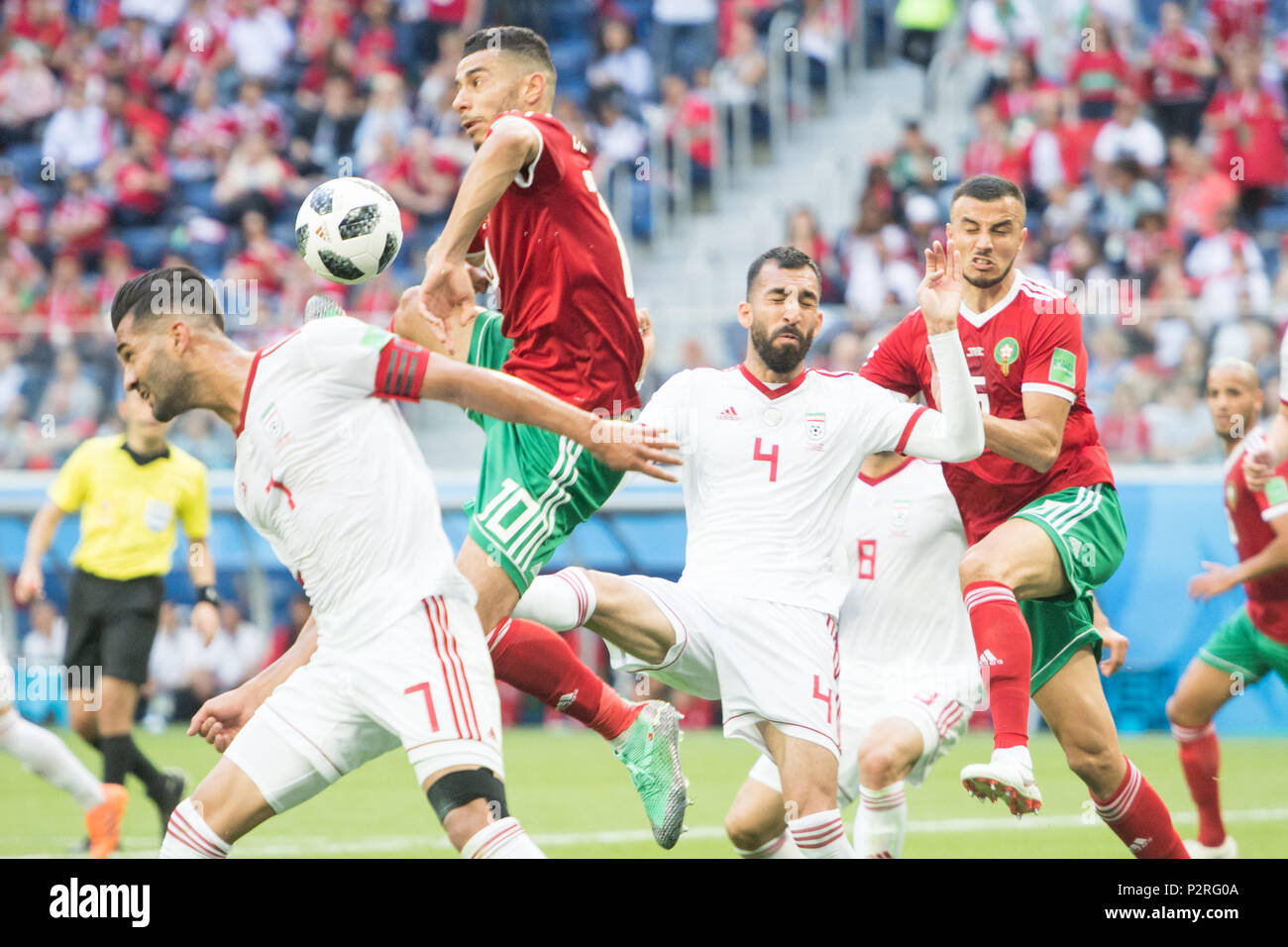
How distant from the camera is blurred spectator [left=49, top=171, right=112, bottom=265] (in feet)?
63.2

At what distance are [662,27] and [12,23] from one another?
27.8 ft

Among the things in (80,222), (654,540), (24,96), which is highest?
(24,96)

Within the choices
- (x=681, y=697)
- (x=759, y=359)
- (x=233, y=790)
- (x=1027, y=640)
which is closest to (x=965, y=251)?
(x=759, y=359)

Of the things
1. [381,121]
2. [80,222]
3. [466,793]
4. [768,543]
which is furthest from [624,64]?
[466,793]

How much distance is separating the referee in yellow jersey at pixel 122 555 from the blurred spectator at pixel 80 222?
928 centimetres

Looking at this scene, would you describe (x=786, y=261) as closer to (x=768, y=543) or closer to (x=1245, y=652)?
(x=768, y=543)

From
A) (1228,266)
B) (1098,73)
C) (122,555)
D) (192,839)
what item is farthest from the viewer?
(1098,73)

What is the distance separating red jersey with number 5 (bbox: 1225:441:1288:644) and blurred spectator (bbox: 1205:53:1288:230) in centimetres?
839

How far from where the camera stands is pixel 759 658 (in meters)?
6.52

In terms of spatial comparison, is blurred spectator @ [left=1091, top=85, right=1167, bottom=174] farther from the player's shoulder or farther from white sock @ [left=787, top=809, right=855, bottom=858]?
white sock @ [left=787, top=809, right=855, bottom=858]

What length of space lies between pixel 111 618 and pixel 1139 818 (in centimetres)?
612

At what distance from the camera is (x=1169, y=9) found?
17969 mm

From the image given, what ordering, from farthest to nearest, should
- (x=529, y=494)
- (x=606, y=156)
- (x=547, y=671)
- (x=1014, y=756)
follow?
(x=606, y=156)
(x=547, y=671)
(x=529, y=494)
(x=1014, y=756)

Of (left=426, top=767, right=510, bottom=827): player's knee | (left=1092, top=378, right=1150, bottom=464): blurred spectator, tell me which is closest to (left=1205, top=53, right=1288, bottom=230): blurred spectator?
(left=1092, top=378, right=1150, bottom=464): blurred spectator
